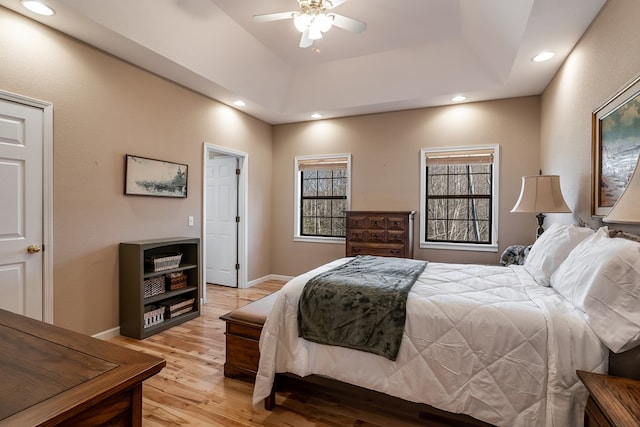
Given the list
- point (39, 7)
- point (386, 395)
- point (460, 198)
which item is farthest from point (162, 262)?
point (460, 198)

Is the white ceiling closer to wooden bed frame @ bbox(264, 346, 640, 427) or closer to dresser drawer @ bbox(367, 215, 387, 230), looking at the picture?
dresser drawer @ bbox(367, 215, 387, 230)

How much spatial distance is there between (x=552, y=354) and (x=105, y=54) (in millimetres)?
4212

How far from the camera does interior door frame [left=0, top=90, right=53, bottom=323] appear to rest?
8.47 ft

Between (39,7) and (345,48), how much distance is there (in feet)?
9.93

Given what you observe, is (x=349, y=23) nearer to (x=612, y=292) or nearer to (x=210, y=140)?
(x=210, y=140)

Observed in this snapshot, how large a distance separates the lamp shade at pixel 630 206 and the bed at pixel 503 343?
0.37 meters

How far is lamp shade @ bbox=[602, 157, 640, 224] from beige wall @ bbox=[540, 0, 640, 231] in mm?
1283

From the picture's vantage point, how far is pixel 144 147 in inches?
134

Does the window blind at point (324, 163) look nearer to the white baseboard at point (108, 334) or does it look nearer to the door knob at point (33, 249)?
the white baseboard at point (108, 334)

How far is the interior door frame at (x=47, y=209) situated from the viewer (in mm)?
2582

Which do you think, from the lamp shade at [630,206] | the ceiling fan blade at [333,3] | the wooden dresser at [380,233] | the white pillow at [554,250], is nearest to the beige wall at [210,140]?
the wooden dresser at [380,233]

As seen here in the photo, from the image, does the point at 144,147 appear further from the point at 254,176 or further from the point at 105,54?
the point at 254,176

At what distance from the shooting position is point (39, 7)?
2.36m

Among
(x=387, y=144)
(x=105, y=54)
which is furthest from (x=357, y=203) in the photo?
(x=105, y=54)
